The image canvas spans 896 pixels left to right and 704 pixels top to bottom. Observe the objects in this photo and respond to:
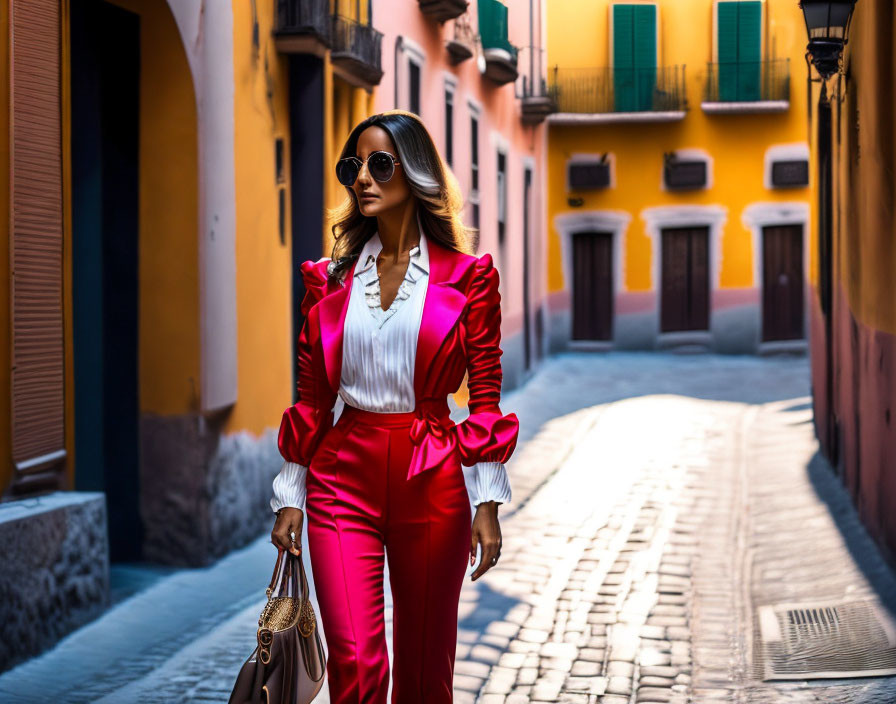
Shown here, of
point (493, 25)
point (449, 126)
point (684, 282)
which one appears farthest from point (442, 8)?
point (684, 282)

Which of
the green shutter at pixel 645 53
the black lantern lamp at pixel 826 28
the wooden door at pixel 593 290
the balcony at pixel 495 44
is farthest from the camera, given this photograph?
the wooden door at pixel 593 290

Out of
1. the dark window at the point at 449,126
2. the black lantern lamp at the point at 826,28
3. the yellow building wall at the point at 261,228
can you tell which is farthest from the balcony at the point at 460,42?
the black lantern lamp at the point at 826,28

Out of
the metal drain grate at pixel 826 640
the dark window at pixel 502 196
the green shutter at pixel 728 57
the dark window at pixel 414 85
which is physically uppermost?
the green shutter at pixel 728 57

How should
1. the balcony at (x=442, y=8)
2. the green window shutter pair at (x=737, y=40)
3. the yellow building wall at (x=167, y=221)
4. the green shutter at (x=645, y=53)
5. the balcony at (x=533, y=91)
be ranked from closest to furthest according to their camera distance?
the yellow building wall at (x=167, y=221) < the balcony at (x=442, y=8) < the balcony at (x=533, y=91) < the green window shutter pair at (x=737, y=40) < the green shutter at (x=645, y=53)

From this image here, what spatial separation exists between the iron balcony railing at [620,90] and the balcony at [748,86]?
0.54 metres

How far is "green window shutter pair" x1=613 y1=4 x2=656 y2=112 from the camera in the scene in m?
24.3

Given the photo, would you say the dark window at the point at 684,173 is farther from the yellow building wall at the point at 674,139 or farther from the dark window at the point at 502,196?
the dark window at the point at 502,196

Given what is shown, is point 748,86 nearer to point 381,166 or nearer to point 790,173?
point 790,173

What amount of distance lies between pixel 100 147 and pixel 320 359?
17.0 feet

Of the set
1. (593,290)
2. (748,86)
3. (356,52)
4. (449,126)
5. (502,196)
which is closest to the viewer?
(356,52)

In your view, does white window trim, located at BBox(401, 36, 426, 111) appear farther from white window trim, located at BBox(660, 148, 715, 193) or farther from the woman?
white window trim, located at BBox(660, 148, 715, 193)

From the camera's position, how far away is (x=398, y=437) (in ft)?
11.6

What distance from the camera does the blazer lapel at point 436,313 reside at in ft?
11.7

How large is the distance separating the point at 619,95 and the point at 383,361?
2161 cm
